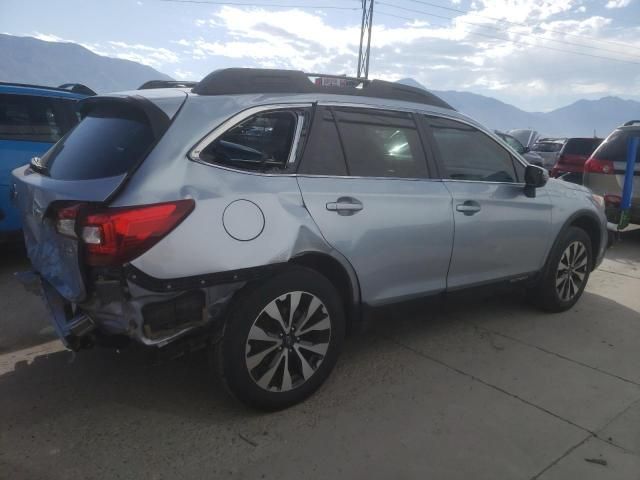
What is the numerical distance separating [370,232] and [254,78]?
42.3 inches

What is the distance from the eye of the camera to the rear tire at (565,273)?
4164 millimetres

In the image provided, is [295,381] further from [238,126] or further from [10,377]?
[10,377]

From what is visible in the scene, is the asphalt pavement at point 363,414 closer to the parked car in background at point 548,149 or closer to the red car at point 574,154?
the red car at point 574,154

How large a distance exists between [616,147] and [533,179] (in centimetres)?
452

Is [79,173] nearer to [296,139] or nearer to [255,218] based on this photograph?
[255,218]

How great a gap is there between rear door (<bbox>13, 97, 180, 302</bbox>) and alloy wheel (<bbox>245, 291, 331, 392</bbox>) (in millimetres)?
861

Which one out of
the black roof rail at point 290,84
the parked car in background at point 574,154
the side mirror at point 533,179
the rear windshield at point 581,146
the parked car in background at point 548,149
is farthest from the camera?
the parked car in background at point 548,149

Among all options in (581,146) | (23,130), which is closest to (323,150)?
(23,130)

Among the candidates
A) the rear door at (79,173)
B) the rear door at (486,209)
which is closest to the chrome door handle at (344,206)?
the rear door at (486,209)

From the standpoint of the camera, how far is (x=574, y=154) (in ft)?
38.4

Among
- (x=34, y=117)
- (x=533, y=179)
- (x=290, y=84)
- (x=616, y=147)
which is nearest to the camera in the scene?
A: (x=290, y=84)

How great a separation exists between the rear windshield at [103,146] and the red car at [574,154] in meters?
11.1

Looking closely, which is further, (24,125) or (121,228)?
(24,125)

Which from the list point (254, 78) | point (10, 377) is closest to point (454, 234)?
point (254, 78)
